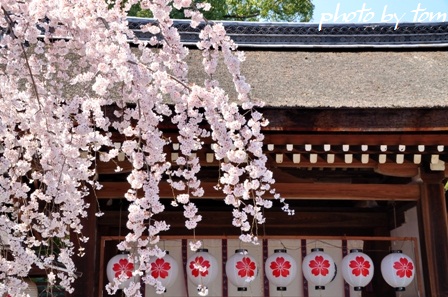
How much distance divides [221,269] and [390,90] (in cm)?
241

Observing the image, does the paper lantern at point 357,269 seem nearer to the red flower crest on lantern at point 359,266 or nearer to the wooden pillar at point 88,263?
the red flower crest on lantern at point 359,266

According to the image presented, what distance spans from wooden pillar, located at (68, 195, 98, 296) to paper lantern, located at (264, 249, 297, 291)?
1.57 m

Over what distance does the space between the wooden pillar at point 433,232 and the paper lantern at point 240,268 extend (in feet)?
4.93

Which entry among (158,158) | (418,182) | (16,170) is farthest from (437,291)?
(16,170)

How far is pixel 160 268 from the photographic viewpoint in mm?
6391

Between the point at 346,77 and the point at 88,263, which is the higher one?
the point at 346,77

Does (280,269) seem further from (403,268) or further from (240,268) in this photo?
(403,268)

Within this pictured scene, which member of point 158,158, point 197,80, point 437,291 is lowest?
point 437,291

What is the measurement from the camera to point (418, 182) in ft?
20.8

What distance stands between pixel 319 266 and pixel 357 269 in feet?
1.12

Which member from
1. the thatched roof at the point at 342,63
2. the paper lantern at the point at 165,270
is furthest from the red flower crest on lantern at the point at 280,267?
the thatched roof at the point at 342,63

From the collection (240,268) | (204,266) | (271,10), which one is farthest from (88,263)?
(271,10)

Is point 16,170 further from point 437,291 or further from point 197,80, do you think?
point 437,291

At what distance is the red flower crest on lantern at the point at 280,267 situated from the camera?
644 cm
